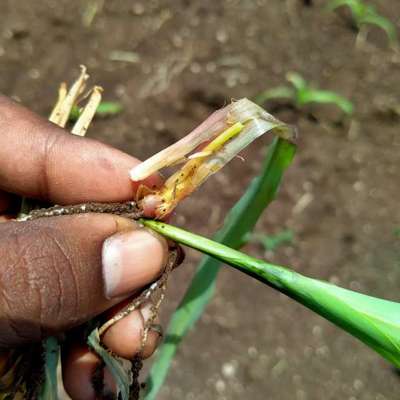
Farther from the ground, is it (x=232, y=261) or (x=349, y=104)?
(x=232, y=261)

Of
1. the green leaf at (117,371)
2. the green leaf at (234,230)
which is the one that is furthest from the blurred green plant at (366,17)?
the green leaf at (117,371)

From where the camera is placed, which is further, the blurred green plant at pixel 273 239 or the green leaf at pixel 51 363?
the blurred green plant at pixel 273 239

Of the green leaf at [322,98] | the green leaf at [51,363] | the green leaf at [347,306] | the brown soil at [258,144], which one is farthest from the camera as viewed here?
the green leaf at [322,98]

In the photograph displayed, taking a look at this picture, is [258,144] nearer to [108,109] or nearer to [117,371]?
[108,109]

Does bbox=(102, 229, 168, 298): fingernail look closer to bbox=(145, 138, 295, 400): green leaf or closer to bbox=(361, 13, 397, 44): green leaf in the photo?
bbox=(145, 138, 295, 400): green leaf

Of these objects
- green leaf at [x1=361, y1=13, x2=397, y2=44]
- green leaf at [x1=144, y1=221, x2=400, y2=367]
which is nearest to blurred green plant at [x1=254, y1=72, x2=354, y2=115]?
green leaf at [x1=361, y1=13, x2=397, y2=44]

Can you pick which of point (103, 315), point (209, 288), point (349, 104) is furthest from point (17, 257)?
point (349, 104)

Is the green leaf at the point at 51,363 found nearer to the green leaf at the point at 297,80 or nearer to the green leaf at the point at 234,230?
the green leaf at the point at 234,230

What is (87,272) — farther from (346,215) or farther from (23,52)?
(23,52)
